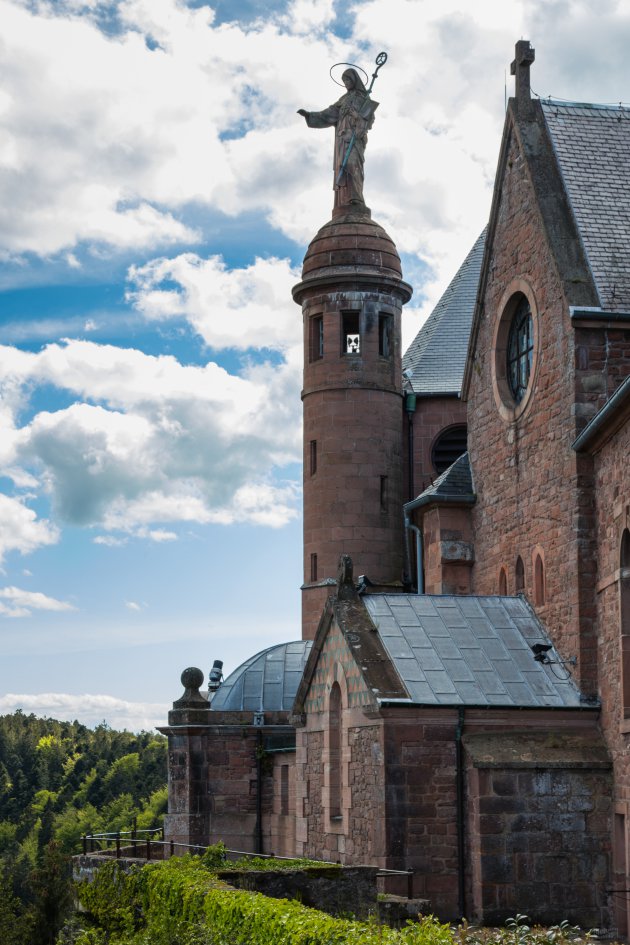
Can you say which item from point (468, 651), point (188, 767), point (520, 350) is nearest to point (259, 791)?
point (188, 767)

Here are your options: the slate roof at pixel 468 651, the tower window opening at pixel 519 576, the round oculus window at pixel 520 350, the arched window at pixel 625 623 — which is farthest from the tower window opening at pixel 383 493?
the arched window at pixel 625 623

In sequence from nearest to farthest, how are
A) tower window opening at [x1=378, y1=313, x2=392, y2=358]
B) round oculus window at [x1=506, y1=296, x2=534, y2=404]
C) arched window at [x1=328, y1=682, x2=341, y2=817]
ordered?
arched window at [x1=328, y1=682, x2=341, y2=817], round oculus window at [x1=506, y1=296, x2=534, y2=404], tower window opening at [x1=378, y1=313, x2=392, y2=358]

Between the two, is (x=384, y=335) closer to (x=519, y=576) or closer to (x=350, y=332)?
(x=350, y=332)

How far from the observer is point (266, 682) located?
35719 millimetres

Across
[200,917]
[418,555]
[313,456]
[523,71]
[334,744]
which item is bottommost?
[200,917]

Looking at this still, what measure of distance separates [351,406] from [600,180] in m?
11.4

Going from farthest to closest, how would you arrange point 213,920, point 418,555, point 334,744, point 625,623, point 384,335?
point 384,335
point 418,555
point 334,744
point 625,623
point 213,920

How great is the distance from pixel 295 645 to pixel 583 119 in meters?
14.4

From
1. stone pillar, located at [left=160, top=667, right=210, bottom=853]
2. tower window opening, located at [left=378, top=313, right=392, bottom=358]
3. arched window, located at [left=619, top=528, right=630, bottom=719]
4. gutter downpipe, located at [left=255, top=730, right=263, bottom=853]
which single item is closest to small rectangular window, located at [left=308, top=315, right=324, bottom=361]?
tower window opening, located at [left=378, top=313, right=392, bottom=358]

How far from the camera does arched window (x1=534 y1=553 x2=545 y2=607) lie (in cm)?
2758

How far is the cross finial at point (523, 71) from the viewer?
97.0 feet

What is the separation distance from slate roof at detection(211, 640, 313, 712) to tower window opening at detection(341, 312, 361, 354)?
7.48m

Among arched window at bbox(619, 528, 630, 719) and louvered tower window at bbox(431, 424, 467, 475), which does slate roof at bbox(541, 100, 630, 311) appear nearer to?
arched window at bbox(619, 528, 630, 719)

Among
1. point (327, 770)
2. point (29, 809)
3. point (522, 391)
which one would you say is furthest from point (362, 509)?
point (29, 809)
